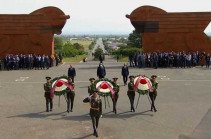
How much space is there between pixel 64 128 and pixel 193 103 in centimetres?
625

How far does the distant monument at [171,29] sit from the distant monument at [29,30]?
274 inches

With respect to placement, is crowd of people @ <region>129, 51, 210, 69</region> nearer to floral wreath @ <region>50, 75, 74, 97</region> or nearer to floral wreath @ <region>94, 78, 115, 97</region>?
floral wreath @ <region>94, 78, 115, 97</region>

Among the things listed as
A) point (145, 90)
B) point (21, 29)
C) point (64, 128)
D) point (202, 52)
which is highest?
point (21, 29)

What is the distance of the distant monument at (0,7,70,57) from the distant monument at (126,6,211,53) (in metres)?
6.97

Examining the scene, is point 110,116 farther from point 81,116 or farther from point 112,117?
point 81,116

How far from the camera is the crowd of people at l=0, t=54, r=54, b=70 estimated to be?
81.5 feet

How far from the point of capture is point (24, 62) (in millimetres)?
25266

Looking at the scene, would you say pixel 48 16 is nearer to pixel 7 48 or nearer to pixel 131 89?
pixel 7 48

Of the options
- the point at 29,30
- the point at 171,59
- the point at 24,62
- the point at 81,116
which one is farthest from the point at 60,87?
the point at 29,30

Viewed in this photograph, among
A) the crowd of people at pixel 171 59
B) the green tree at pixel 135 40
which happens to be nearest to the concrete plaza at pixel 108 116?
the crowd of people at pixel 171 59

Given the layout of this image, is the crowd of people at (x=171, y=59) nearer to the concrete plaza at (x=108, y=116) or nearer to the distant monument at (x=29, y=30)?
the distant monument at (x=29, y=30)

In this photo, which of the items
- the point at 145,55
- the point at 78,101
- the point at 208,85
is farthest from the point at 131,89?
the point at 145,55

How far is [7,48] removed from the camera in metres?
26.3

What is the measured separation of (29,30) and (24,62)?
310 cm
